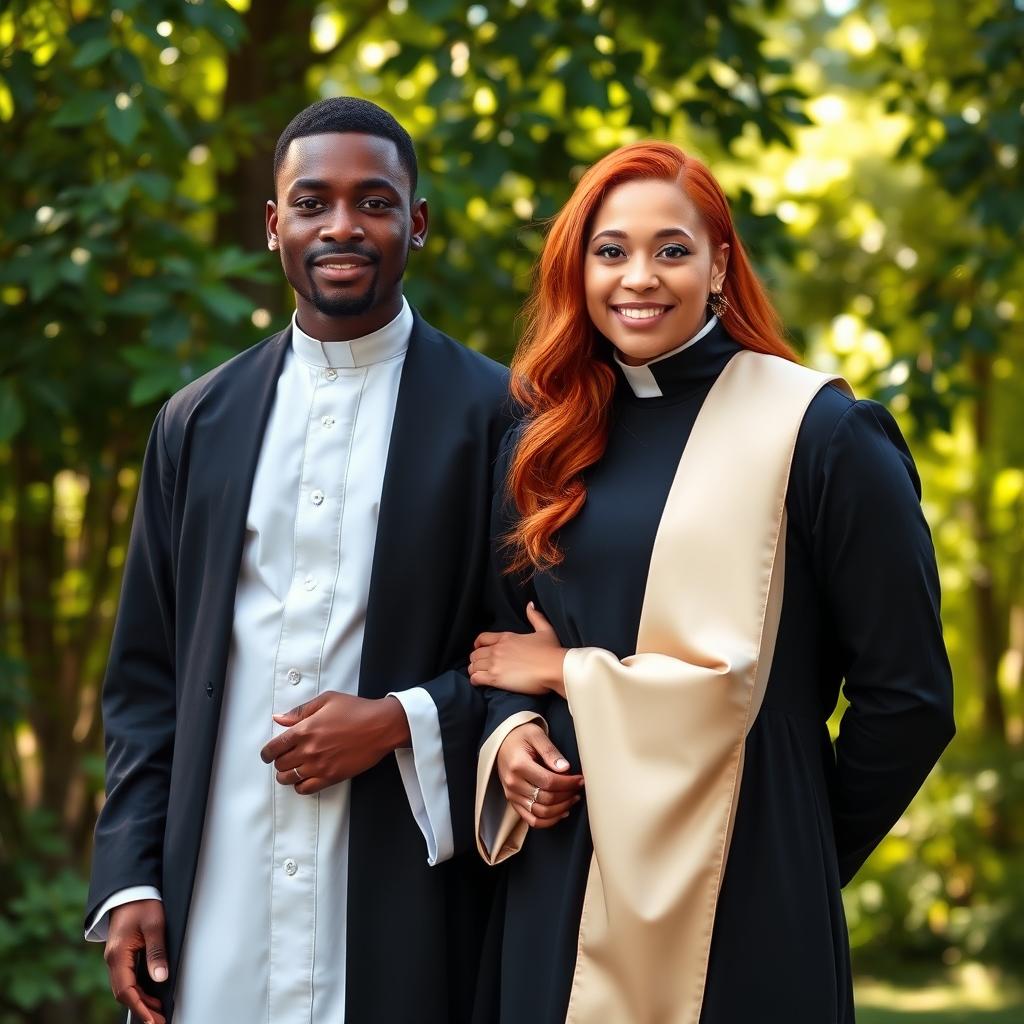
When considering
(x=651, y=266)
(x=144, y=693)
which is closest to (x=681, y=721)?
(x=651, y=266)

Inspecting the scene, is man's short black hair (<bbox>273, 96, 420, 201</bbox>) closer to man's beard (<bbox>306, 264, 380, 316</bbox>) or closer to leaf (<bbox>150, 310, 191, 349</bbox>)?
man's beard (<bbox>306, 264, 380, 316</bbox>)

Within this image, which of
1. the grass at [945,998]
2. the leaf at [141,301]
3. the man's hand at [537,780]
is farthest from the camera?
the grass at [945,998]

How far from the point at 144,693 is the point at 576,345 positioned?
1.05 meters

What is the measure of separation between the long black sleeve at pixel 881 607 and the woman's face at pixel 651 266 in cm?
33

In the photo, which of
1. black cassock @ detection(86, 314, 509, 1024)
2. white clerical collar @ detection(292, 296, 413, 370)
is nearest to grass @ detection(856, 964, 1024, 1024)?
black cassock @ detection(86, 314, 509, 1024)

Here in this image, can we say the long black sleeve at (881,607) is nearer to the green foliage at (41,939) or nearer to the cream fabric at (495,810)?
the cream fabric at (495,810)

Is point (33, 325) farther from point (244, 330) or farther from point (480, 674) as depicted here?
point (480, 674)

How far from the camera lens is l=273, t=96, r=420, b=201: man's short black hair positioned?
273cm

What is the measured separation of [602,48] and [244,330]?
4.66 ft

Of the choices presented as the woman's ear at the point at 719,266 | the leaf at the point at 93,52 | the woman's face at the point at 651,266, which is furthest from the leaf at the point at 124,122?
the woman's ear at the point at 719,266

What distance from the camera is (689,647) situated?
7.78 feet

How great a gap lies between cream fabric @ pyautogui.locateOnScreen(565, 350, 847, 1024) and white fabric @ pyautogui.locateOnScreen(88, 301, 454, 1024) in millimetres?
368

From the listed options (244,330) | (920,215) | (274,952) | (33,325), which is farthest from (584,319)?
(920,215)

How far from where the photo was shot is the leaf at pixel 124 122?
12.2ft
